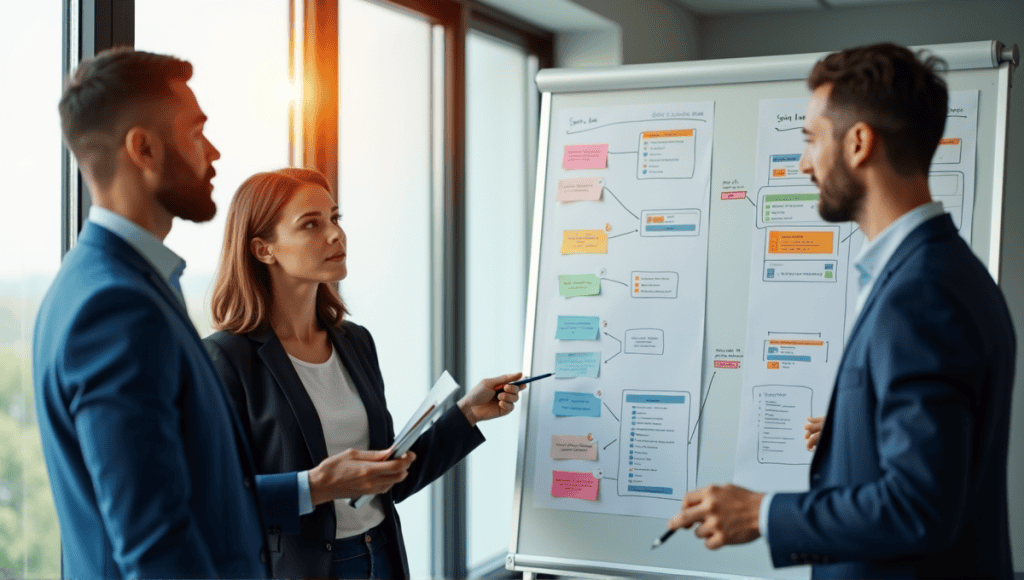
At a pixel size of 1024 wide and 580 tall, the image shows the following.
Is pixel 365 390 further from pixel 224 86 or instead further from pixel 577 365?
pixel 224 86

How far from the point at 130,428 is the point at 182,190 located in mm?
380

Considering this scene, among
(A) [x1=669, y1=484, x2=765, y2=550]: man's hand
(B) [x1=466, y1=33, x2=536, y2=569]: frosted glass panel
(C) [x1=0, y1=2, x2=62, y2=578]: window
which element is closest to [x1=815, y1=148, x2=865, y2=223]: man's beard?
(A) [x1=669, y1=484, x2=765, y2=550]: man's hand

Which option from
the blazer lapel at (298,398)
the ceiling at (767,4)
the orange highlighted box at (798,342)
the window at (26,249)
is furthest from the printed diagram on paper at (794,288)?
the ceiling at (767,4)

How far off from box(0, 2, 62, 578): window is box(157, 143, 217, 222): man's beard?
714mm

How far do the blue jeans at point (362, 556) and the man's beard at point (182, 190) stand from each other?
77 cm

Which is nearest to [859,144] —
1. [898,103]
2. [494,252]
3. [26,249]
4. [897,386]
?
[898,103]

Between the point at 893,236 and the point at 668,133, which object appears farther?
the point at 668,133

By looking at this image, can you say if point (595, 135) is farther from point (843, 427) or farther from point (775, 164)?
point (843, 427)

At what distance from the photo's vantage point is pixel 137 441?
1.08m

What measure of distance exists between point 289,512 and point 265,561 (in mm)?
312

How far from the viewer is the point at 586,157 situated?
2.36 m

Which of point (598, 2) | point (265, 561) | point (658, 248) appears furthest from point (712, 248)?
point (598, 2)

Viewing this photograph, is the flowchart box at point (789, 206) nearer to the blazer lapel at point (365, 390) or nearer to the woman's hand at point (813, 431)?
the woman's hand at point (813, 431)

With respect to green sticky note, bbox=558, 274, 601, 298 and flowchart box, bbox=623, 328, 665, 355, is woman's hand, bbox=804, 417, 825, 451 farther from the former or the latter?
green sticky note, bbox=558, 274, 601, 298
